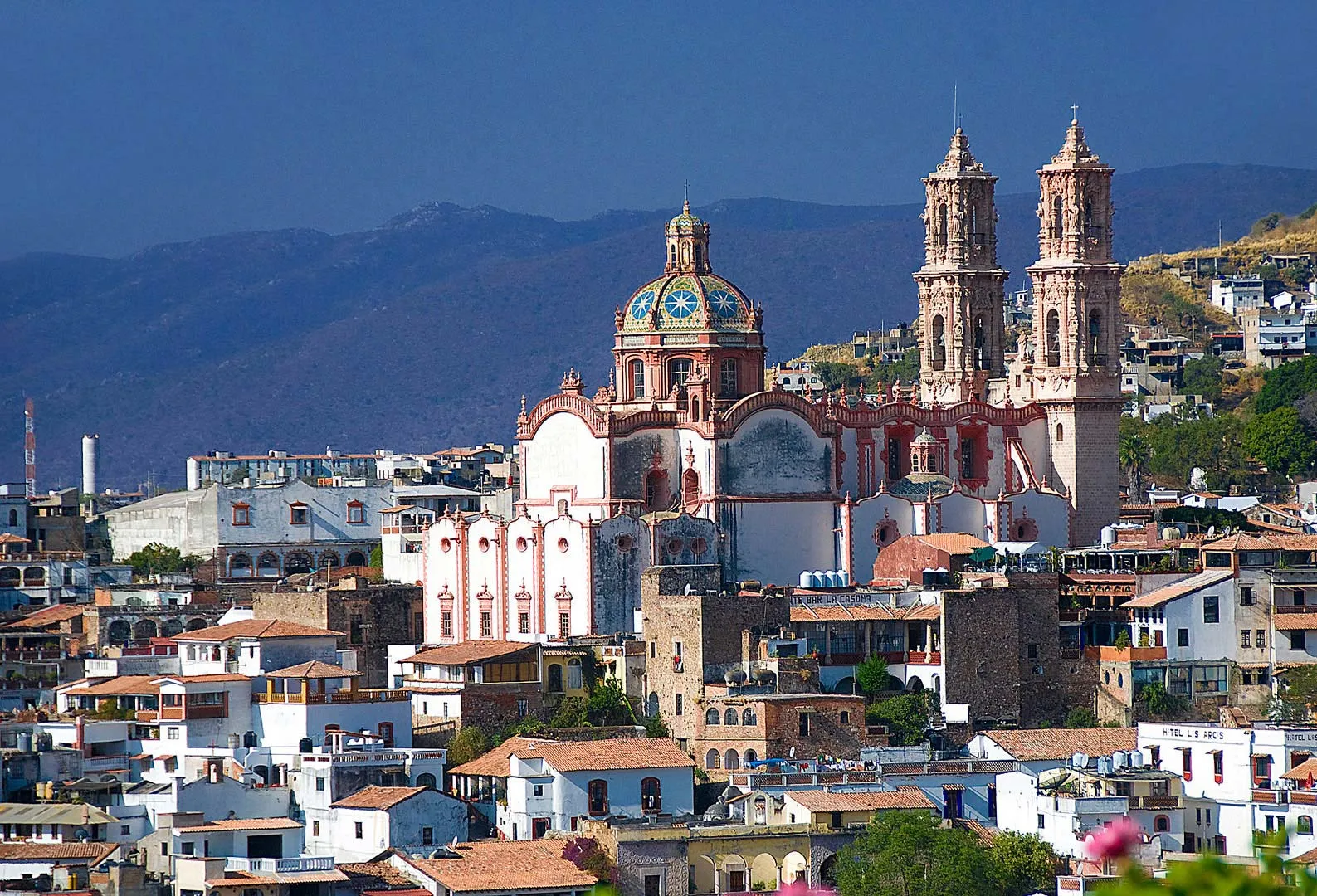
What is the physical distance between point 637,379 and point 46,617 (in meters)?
16.8


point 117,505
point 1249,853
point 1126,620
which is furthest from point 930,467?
point 117,505

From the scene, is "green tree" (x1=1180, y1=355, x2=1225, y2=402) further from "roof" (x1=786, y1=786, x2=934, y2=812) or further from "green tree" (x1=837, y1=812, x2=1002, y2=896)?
"green tree" (x1=837, y1=812, x2=1002, y2=896)

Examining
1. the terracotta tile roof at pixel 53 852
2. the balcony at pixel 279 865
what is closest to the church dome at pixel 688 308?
the terracotta tile roof at pixel 53 852

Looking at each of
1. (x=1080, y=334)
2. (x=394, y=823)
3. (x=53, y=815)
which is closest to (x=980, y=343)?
(x=1080, y=334)

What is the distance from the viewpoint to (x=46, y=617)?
289 ft

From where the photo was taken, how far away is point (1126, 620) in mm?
73375

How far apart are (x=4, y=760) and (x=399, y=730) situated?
821cm

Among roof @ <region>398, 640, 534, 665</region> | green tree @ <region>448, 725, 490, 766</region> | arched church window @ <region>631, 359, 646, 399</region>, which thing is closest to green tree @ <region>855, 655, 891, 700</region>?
roof @ <region>398, 640, 534, 665</region>

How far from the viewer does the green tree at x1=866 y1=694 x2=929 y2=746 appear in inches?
2761

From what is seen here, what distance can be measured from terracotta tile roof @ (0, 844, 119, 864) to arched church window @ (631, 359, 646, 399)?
2640 cm

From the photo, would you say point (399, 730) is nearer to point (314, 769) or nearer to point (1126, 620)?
point (314, 769)

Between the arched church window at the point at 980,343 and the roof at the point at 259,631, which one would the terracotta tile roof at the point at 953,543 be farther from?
the roof at the point at 259,631

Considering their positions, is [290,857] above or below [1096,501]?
below

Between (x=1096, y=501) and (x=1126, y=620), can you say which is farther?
(x=1096, y=501)
